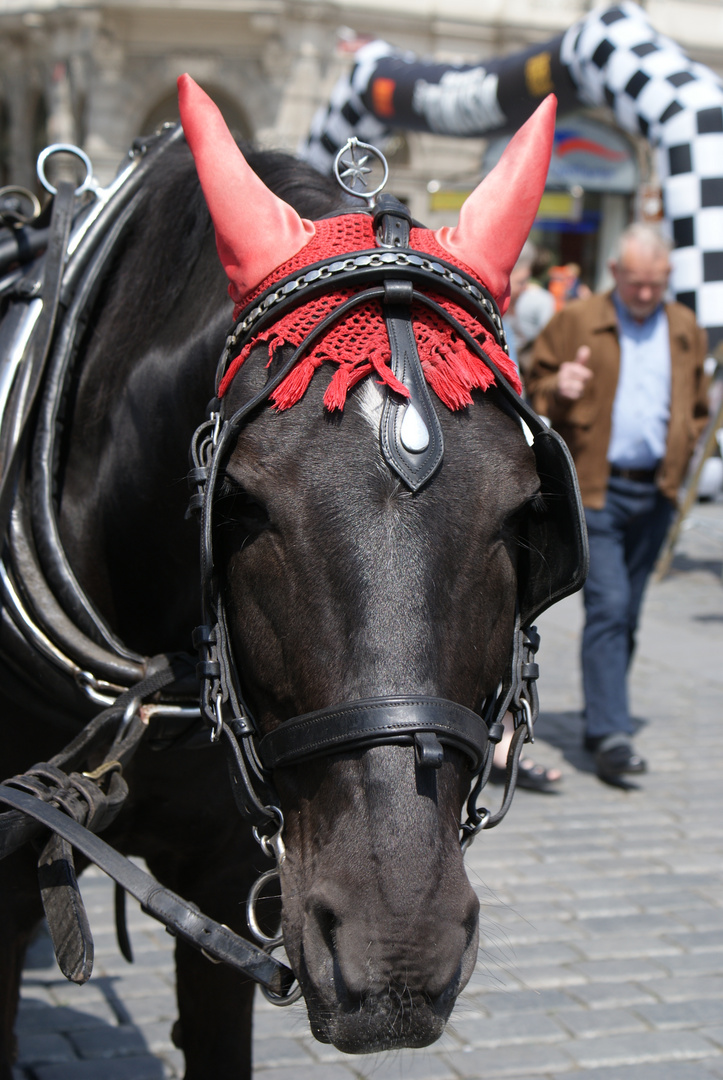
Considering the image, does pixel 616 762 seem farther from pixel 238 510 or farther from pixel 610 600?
pixel 238 510

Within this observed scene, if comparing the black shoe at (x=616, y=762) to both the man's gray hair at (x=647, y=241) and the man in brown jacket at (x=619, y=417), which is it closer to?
the man in brown jacket at (x=619, y=417)

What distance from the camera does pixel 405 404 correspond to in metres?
1.37

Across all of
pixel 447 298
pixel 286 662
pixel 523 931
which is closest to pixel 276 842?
→ pixel 286 662

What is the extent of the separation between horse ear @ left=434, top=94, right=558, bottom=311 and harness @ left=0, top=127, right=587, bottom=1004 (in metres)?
0.08

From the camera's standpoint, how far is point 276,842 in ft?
4.58

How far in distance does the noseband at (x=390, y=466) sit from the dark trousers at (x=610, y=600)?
3.49 metres

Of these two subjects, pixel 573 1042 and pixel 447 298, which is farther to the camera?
pixel 573 1042

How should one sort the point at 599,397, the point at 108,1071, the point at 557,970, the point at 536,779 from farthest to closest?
the point at 599,397 → the point at 536,779 → the point at 557,970 → the point at 108,1071

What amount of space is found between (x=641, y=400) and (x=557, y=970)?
259cm

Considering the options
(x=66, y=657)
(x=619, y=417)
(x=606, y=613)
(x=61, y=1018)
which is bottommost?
(x=606, y=613)

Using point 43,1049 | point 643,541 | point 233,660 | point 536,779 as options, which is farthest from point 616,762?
point 233,660

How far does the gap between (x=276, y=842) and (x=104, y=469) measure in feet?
2.76

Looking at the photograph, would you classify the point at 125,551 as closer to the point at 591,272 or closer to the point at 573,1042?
the point at 573,1042

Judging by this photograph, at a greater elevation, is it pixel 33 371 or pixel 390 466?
pixel 390 466
